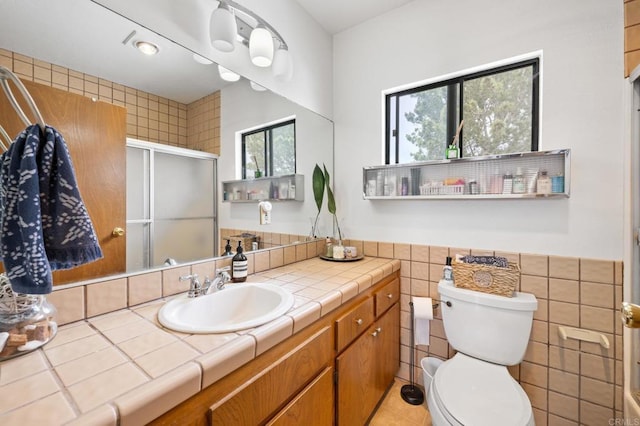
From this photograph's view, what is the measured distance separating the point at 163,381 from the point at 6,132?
0.82m

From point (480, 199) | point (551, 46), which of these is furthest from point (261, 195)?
point (551, 46)

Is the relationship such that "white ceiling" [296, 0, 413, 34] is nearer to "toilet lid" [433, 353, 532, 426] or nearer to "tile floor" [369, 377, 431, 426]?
"toilet lid" [433, 353, 532, 426]

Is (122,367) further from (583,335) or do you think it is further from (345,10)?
(345,10)

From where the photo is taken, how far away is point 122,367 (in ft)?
2.03

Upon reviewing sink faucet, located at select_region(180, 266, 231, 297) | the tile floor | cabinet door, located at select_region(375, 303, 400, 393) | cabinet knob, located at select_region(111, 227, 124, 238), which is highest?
cabinet knob, located at select_region(111, 227, 124, 238)

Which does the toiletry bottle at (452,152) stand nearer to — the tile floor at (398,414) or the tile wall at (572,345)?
the tile wall at (572,345)

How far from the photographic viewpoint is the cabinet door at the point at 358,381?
3.76ft

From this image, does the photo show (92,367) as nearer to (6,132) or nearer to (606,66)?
(6,132)

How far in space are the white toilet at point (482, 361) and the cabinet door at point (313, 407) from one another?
1.45ft

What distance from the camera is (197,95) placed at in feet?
4.12

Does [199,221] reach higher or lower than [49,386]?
higher

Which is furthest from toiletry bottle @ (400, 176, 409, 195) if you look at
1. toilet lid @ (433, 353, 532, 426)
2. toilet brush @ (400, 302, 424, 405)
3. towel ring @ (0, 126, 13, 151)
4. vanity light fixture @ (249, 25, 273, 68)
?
towel ring @ (0, 126, 13, 151)

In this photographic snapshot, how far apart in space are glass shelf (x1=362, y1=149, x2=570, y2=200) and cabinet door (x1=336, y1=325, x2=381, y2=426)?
90 centimetres

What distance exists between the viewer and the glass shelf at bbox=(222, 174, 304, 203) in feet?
4.74
